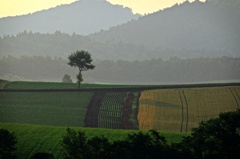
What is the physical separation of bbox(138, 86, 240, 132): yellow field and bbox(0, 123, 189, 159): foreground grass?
409 inches

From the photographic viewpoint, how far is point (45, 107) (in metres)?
74.1

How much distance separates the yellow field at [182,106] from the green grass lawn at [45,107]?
11116mm

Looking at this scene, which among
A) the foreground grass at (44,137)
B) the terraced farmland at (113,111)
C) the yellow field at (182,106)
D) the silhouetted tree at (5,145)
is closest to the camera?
the silhouetted tree at (5,145)

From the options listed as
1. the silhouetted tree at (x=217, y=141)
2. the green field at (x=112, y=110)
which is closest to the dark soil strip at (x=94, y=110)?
the green field at (x=112, y=110)

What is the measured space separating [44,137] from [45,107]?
21327 mm

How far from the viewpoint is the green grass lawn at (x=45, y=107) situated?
6694 cm

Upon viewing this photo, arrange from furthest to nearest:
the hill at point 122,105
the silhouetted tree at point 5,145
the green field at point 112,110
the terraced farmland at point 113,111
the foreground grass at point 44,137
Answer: the hill at point 122,105 → the terraced farmland at point 113,111 → the green field at point 112,110 → the foreground grass at point 44,137 → the silhouetted tree at point 5,145

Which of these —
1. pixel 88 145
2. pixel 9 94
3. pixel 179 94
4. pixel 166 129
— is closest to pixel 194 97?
pixel 179 94

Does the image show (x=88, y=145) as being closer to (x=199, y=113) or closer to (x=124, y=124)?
(x=124, y=124)

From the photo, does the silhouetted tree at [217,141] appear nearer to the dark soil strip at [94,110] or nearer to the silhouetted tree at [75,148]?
the silhouetted tree at [75,148]

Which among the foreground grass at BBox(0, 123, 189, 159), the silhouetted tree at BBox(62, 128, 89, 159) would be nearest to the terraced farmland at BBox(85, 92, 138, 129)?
the foreground grass at BBox(0, 123, 189, 159)

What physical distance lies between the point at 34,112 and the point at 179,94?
28.3m

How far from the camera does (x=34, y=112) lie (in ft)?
233

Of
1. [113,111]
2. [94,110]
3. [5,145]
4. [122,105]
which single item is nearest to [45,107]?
[94,110]
